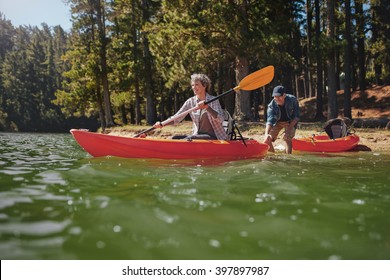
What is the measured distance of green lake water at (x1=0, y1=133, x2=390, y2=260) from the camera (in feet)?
6.01

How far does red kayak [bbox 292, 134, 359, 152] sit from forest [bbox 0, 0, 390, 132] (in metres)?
4.76

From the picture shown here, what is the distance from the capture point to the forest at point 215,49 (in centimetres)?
1269

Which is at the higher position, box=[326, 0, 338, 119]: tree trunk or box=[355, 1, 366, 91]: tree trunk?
box=[355, 1, 366, 91]: tree trunk

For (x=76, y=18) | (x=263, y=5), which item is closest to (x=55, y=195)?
(x=263, y=5)

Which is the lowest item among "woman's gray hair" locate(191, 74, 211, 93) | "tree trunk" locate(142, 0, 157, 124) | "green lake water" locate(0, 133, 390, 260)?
"green lake water" locate(0, 133, 390, 260)

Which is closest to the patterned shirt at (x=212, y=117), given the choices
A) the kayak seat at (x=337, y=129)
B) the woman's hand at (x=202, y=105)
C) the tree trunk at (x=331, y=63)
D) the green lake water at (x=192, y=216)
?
the woman's hand at (x=202, y=105)

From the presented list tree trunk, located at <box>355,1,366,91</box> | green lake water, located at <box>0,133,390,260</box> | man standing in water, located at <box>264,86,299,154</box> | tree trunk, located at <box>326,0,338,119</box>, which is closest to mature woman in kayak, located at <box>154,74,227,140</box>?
man standing in water, located at <box>264,86,299,154</box>

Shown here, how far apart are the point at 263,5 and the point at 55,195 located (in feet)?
42.5

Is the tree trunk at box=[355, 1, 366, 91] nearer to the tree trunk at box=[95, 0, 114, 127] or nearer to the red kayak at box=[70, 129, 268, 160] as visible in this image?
the tree trunk at box=[95, 0, 114, 127]

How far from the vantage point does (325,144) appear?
8.32 meters

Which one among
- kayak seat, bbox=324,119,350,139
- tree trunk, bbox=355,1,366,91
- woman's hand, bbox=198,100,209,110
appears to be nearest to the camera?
woman's hand, bbox=198,100,209,110

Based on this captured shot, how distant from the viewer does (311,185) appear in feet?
11.7

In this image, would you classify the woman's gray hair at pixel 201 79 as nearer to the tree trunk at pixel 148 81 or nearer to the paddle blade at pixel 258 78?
the paddle blade at pixel 258 78

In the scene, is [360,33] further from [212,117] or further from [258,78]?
[212,117]
